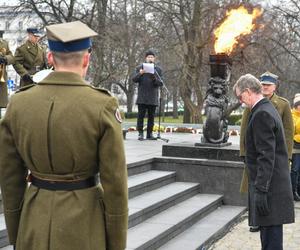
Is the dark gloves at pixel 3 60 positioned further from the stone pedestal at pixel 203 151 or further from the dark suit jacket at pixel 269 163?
the dark suit jacket at pixel 269 163

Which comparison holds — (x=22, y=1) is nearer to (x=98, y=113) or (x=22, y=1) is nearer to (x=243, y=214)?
(x=243, y=214)

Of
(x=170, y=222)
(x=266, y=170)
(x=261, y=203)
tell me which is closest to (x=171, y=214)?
(x=170, y=222)

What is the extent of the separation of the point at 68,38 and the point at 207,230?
202 inches

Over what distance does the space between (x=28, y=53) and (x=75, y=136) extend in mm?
7866

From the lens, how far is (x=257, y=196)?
5031 mm

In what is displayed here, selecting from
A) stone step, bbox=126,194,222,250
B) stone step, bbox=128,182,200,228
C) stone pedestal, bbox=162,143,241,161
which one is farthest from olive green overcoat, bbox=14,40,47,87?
stone step, bbox=126,194,222,250

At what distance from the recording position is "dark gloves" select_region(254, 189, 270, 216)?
5008 millimetres

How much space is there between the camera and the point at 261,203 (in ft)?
16.5

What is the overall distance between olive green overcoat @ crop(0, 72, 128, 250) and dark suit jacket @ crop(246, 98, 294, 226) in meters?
2.18

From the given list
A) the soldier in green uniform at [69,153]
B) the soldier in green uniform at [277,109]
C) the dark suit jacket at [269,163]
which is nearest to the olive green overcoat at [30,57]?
the soldier in green uniform at [277,109]

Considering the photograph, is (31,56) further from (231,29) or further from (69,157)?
(69,157)

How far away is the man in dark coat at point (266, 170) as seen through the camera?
4.98m

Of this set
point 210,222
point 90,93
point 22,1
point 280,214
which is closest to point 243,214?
point 210,222

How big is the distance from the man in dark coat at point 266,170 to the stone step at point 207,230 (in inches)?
69.2
